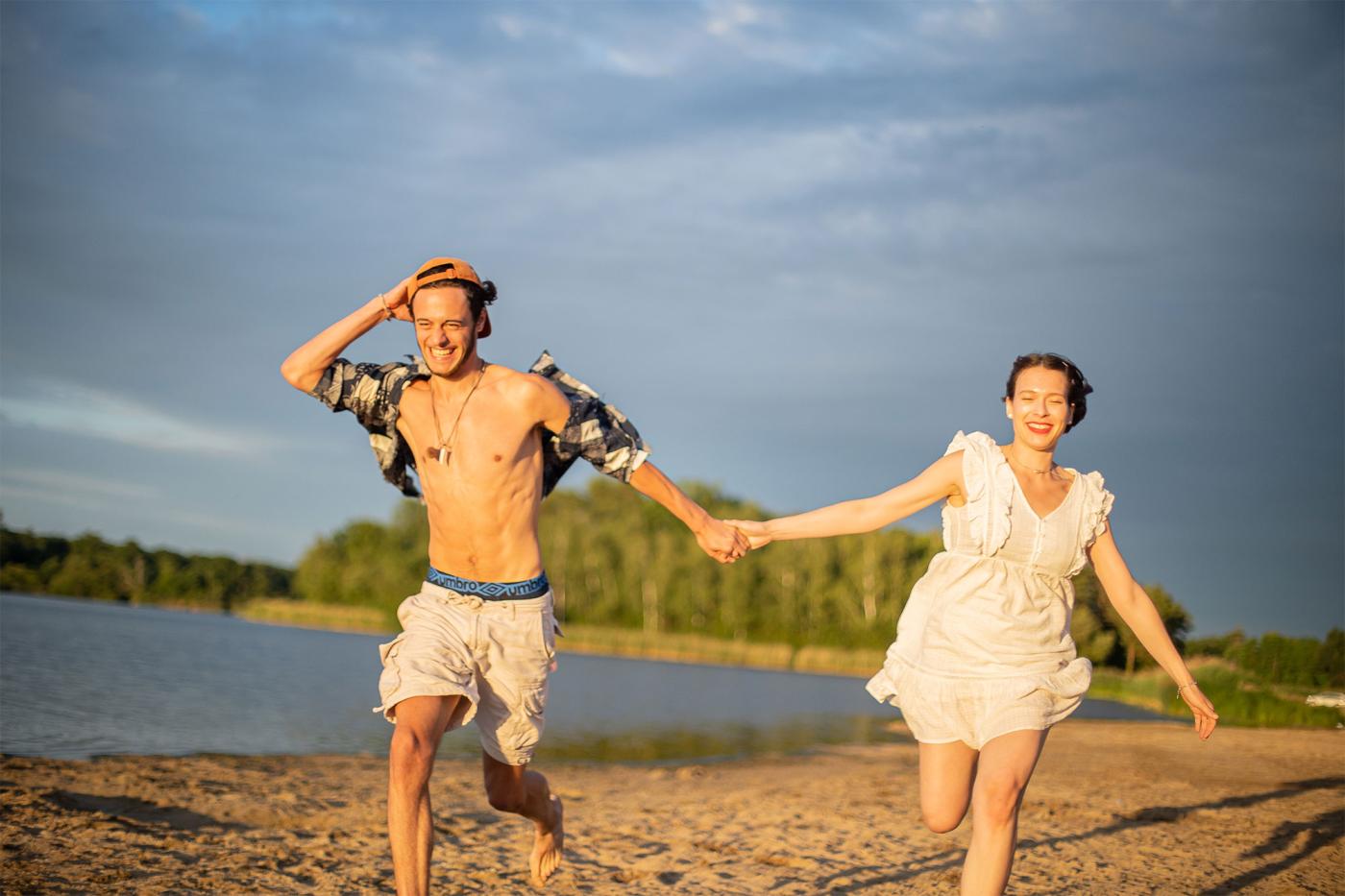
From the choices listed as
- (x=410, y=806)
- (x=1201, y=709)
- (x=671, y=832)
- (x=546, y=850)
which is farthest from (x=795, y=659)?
(x=410, y=806)

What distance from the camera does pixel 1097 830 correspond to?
9.26 m

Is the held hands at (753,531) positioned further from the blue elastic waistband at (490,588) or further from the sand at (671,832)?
the sand at (671,832)

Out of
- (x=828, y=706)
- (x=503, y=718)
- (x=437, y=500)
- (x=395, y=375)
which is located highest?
(x=395, y=375)

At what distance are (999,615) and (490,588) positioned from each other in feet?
7.57

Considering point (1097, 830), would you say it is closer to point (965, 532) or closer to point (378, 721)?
point (965, 532)

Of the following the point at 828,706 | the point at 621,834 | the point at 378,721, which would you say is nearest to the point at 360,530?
the point at 828,706

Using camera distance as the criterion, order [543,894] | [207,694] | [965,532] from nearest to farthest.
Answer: [965,532] → [543,894] → [207,694]

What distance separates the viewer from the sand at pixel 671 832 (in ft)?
23.1

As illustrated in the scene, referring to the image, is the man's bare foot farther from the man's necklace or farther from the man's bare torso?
the man's necklace

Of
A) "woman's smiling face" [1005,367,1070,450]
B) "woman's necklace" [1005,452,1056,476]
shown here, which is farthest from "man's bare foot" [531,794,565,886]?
"woman's smiling face" [1005,367,1070,450]

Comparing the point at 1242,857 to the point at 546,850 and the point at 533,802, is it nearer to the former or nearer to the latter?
the point at 546,850

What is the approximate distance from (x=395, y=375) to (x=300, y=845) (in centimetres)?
414

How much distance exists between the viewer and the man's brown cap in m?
5.35

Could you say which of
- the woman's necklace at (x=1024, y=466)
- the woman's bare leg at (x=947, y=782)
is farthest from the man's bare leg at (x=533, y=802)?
the woman's necklace at (x=1024, y=466)
